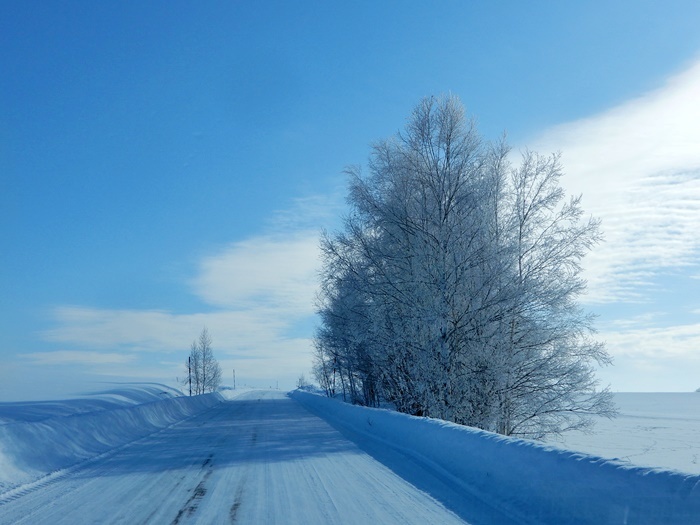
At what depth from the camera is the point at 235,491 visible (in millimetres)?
8664

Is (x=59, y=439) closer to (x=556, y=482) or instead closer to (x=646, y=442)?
(x=556, y=482)

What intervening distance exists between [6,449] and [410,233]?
13.5 meters

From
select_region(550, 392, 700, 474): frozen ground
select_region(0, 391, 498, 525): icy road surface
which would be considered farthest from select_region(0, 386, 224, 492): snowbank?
select_region(550, 392, 700, 474): frozen ground

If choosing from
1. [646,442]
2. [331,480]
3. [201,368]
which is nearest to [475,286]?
[331,480]

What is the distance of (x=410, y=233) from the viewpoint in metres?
20.3

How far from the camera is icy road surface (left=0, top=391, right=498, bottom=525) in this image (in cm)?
719

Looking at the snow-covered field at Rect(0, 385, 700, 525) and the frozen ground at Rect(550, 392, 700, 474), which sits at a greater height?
the snow-covered field at Rect(0, 385, 700, 525)

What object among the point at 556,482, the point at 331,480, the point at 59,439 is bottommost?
the point at 331,480

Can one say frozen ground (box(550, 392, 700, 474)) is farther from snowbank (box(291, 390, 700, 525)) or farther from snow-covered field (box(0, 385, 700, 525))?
snowbank (box(291, 390, 700, 525))

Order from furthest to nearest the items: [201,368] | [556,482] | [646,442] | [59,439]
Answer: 1. [201,368]
2. [646,442]
3. [59,439]
4. [556,482]

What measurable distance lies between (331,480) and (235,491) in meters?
1.69

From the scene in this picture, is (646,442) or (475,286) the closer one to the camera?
(475,286)

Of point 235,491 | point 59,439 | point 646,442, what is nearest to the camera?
point 235,491

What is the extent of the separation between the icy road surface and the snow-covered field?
3 centimetres
